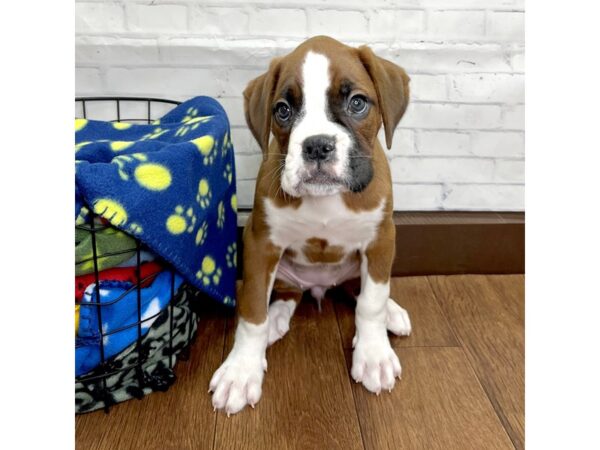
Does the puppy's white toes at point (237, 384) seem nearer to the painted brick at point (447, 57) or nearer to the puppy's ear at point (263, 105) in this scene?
the puppy's ear at point (263, 105)

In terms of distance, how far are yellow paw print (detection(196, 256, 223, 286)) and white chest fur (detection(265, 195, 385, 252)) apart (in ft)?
0.78

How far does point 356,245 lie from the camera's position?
2.10 meters

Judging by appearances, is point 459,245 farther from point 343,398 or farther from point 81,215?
Answer: point 81,215

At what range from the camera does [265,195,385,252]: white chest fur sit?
1.95 meters

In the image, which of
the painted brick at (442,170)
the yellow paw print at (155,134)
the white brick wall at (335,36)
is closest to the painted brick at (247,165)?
the white brick wall at (335,36)

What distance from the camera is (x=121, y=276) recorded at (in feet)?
5.93

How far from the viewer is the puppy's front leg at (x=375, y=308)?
2010 mm

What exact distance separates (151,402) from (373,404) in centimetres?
71

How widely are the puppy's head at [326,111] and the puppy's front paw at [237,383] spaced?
0.61 meters

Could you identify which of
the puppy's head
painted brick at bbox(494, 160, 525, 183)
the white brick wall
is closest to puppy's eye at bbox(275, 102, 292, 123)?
the puppy's head

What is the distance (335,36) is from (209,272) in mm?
1186

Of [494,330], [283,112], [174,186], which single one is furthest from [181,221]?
[494,330]
